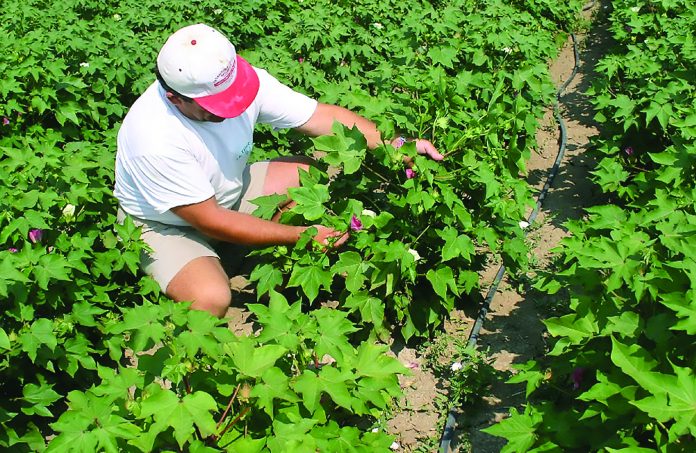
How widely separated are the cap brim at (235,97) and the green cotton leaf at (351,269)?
81 centimetres

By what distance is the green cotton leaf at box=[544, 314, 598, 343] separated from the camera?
8.43 ft

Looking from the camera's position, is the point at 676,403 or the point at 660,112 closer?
the point at 676,403

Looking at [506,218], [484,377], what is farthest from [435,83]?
[484,377]

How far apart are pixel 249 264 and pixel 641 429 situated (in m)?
2.48

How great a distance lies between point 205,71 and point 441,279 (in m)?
1.40

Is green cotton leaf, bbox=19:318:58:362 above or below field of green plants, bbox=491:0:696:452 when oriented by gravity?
below

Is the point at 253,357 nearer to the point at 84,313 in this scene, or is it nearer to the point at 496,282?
the point at 84,313

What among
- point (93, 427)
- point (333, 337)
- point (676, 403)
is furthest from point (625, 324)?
point (93, 427)

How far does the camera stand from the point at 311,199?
11.3 feet

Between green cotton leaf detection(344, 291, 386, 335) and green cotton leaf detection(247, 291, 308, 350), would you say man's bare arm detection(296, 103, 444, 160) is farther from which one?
green cotton leaf detection(247, 291, 308, 350)

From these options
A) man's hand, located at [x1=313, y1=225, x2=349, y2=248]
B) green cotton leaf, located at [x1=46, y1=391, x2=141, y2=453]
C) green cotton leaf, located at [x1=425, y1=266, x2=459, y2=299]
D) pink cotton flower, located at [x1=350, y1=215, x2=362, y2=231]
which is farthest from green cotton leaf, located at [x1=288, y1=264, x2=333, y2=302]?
Result: green cotton leaf, located at [x1=46, y1=391, x2=141, y2=453]

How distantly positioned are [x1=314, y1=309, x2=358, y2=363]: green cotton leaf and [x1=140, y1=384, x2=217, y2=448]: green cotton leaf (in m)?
0.49

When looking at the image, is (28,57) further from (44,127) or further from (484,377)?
(484,377)

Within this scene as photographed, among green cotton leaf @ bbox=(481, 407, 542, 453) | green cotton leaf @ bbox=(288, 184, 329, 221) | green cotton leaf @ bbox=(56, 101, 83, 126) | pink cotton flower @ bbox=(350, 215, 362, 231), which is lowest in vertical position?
green cotton leaf @ bbox=(56, 101, 83, 126)
